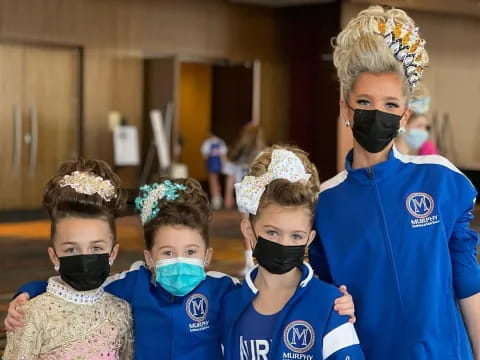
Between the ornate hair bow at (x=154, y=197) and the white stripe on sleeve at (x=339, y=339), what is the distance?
756mm

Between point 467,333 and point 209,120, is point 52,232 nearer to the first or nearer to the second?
point 467,333

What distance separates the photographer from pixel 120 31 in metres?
14.1

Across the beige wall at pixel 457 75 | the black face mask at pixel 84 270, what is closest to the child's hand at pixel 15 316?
the black face mask at pixel 84 270

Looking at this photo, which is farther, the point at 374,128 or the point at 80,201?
the point at 80,201

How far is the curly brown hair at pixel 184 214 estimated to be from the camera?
2791mm

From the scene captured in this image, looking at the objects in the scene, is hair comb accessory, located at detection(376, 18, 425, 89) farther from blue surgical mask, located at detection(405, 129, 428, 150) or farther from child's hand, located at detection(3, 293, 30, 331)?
blue surgical mask, located at detection(405, 129, 428, 150)

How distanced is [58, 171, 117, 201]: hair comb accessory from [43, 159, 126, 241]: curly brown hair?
11 mm

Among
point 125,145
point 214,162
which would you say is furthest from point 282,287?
point 214,162

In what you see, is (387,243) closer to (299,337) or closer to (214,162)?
(299,337)

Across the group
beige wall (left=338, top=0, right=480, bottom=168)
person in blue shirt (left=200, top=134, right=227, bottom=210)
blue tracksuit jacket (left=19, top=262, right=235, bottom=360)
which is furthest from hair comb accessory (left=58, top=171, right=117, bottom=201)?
beige wall (left=338, top=0, right=480, bottom=168)

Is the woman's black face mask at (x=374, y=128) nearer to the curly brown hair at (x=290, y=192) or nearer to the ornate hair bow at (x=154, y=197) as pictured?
the curly brown hair at (x=290, y=192)

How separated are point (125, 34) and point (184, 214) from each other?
38.8 feet

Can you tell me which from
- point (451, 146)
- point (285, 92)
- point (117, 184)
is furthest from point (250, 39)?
point (117, 184)

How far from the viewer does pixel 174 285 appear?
2.71 m
